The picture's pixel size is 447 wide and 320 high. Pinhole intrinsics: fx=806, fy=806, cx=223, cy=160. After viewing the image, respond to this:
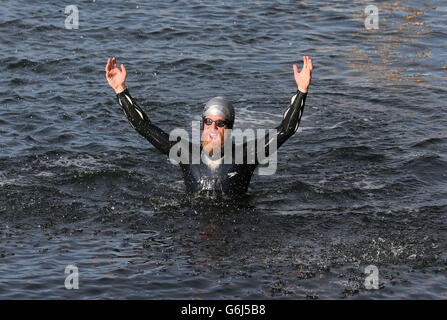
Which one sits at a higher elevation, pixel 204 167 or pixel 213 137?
pixel 213 137

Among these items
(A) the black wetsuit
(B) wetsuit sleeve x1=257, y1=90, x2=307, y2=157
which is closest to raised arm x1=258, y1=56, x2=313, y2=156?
(B) wetsuit sleeve x1=257, y1=90, x2=307, y2=157

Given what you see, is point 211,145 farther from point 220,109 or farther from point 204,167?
point 220,109

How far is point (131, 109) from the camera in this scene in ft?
33.3

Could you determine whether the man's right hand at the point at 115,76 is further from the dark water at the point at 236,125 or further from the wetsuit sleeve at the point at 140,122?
the dark water at the point at 236,125

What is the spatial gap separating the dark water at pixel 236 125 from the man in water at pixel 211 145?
360 millimetres

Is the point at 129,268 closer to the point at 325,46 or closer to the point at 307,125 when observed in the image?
the point at 307,125

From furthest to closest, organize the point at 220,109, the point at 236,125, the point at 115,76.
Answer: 1. the point at 236,125
2. the point at 220,109
3. the point at 115,76

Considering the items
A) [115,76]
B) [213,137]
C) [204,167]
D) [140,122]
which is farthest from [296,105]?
[115,76]

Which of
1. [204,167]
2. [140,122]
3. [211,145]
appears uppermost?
[140,122]

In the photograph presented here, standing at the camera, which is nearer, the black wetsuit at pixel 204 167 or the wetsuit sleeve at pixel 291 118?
the wetsuit sleeve at pixel 291 118

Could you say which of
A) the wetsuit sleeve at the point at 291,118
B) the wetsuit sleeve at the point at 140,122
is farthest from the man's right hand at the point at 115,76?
the wetsuit sleeve at the point at 291,118

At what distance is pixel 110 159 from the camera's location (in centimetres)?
1305

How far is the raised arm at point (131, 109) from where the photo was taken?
10047 mm

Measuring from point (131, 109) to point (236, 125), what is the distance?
201 inches
